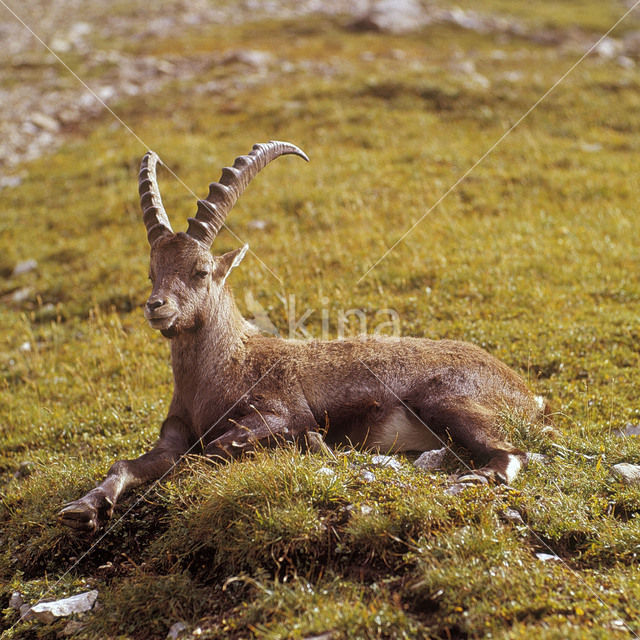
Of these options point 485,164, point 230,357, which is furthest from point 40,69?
point 230,357

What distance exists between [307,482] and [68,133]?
20993 mm

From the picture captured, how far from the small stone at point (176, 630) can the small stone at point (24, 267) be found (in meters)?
11.8

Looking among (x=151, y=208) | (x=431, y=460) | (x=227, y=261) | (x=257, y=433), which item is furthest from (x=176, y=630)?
(x=151, y=208)

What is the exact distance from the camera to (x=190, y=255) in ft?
23.1

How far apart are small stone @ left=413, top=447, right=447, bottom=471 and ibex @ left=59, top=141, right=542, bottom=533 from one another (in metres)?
0.20

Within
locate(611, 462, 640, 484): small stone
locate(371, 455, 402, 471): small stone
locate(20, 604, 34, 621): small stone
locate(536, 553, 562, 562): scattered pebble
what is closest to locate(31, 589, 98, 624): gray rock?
locate(20, 604, 34, 621): small stone

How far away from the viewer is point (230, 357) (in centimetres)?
755

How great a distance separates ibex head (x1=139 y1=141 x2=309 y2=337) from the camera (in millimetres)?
6828

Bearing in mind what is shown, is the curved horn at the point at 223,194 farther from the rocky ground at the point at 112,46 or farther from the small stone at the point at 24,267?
the rocky ground at the point at 112,46

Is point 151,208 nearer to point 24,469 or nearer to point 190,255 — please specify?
point 190,255

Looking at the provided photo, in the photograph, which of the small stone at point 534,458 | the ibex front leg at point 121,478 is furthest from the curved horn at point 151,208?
the small stone at point 534,458

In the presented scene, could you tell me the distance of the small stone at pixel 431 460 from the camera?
6.54 m

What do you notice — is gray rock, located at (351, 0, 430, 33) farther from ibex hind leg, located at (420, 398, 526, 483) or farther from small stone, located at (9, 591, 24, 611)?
small stone, located at (9, 591, 24, 611)

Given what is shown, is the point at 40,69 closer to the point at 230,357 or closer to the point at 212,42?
the point at 212,42
